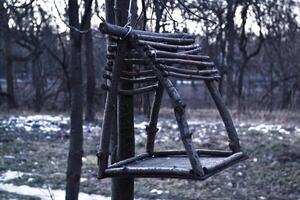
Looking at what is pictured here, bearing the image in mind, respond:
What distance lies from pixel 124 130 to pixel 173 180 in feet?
24.0

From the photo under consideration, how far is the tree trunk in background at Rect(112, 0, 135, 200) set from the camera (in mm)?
4281

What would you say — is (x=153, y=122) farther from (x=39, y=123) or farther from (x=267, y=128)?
(x=39, y=123)

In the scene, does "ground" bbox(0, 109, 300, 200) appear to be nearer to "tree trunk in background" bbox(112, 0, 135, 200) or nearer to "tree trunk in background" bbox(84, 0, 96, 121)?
"tree trunk in background" bbox(112, 0, 135, 200)

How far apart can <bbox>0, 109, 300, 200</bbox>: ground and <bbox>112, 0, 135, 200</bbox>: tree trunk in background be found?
111 inches

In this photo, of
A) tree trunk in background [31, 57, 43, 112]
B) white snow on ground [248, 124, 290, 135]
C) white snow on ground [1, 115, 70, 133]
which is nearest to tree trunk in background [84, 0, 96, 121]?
white snow on ground [1, 115, 70, 133]

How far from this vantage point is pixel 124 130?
169 inches

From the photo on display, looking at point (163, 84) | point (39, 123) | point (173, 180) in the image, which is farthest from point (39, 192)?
point (39, 123)

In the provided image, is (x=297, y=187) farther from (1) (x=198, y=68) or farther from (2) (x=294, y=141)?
(1) (x=198, y=68)

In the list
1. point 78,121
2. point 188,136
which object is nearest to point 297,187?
point 78,121

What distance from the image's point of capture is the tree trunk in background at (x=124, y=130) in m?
4.28

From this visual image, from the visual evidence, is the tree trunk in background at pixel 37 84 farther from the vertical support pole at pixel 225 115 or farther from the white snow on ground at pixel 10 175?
the vertical support pole at pixel 225 115

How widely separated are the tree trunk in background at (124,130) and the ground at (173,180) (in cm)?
283

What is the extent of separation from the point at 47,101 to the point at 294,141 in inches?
753

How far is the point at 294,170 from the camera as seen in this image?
1144 cm
